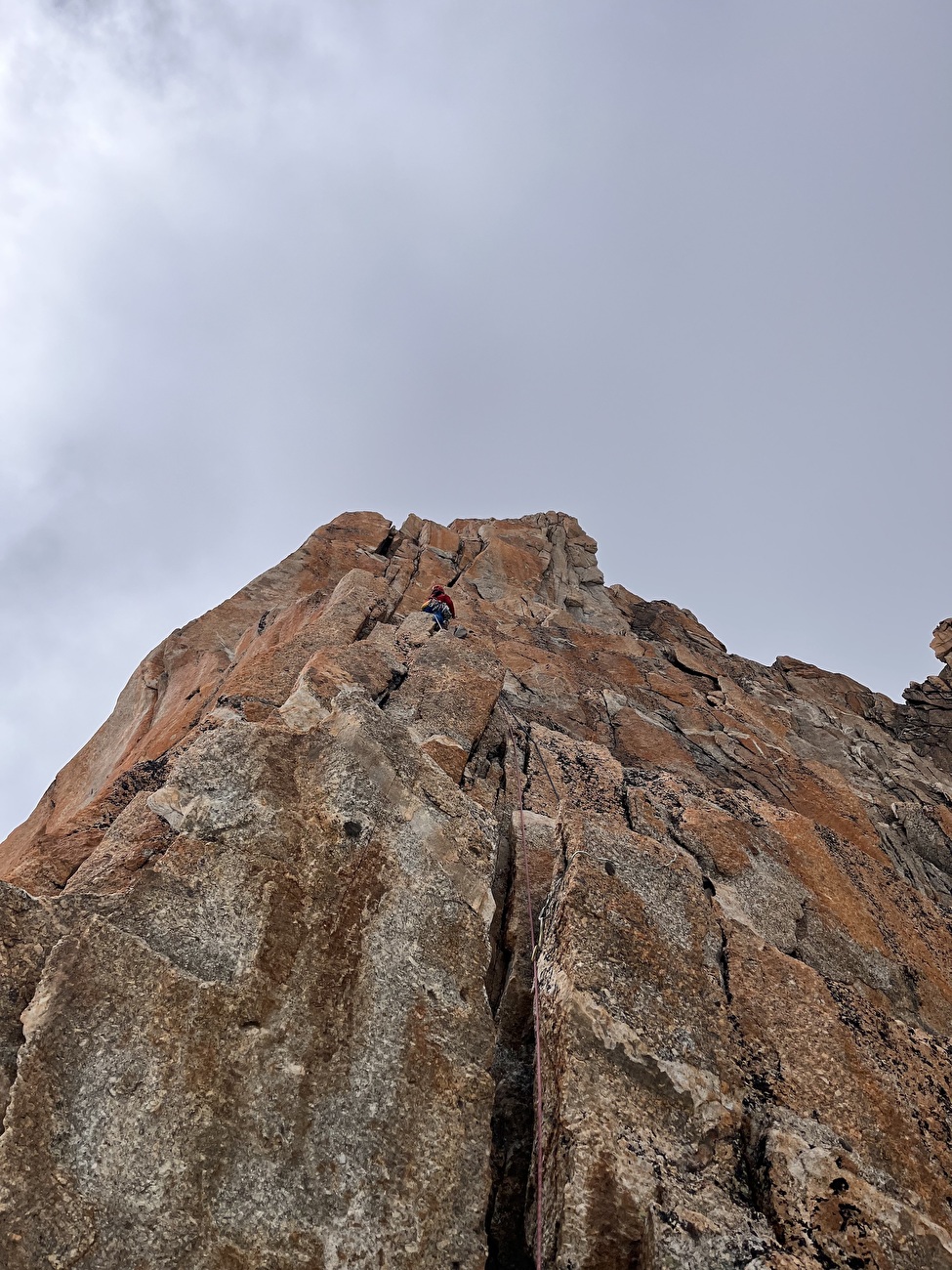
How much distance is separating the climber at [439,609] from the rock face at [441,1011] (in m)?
4.46

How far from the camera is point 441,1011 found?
9578 mm

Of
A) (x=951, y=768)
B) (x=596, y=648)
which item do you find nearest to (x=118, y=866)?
(x=596, y=648)

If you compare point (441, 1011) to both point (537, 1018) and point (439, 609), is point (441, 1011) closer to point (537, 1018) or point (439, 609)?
point (537, 1018)

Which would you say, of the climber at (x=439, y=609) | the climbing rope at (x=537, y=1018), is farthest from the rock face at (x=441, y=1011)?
A: the climber at (x=439, y=609)

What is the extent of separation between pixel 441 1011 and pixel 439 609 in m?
13.6

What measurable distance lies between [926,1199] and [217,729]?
11857 mm

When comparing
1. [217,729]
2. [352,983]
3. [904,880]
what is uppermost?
[904,880]

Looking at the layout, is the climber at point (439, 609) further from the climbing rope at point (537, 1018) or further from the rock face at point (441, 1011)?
the climbing rope at point (537, 1018)

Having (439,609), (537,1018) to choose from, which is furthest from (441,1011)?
(439,609)

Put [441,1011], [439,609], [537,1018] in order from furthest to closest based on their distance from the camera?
[439,609]
[537,1018]
[441,1011]

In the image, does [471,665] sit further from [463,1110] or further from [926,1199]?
[926,1199]

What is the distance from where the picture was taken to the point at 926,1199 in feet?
29.8

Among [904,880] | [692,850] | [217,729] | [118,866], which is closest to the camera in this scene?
[118,866]

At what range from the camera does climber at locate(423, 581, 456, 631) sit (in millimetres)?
21456
